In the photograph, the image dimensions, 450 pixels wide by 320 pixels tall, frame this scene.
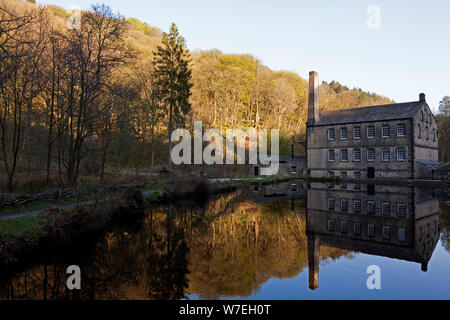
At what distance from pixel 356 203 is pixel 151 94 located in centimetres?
2618

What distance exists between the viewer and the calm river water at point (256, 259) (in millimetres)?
6441

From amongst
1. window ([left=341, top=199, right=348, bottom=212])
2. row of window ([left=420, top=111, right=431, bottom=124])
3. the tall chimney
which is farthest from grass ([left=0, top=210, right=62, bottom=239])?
row of window ([left=420, top=111, right=431, bottom=124])

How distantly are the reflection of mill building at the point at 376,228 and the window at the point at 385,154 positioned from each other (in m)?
15.4

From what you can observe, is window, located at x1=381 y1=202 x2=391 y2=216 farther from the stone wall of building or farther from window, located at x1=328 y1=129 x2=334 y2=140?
window, located at x1=328 y1=129 x2=334 y2=140

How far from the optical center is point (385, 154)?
3309 cm

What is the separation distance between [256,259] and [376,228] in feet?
21.9

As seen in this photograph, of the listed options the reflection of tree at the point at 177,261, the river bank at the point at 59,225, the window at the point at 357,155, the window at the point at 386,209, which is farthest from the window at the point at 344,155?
the river bank at the point at 59,225

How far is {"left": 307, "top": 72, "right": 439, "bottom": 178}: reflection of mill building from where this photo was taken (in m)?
31.8

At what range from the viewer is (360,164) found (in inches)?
1366

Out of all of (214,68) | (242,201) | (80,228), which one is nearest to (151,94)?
(214,68)

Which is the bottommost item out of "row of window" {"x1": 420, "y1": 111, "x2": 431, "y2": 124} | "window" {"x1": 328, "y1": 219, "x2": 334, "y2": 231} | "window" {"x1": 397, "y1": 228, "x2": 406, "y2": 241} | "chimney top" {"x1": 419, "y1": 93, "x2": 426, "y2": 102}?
"window" {"x1": 397, "y1": 228, "x2": 406, "y2": 241}

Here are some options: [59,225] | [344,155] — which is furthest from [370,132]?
[59,225]

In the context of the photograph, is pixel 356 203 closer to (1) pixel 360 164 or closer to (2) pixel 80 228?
(2) pixel 80 228

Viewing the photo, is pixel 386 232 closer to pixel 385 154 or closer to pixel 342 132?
pixel 385 154
